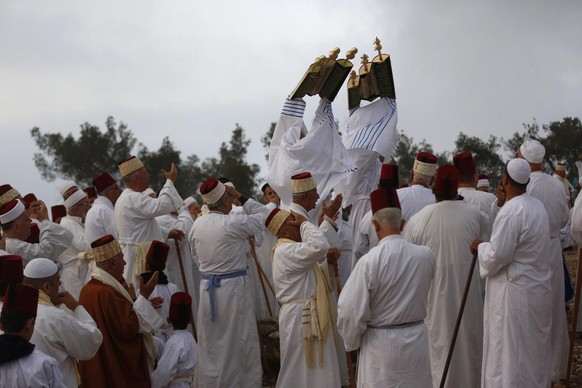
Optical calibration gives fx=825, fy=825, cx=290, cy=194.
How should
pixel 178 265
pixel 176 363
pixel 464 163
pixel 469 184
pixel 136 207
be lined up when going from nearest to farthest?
pixel 176 363, pixel 464 163, pixel 469 184, pixel 136 207, pixel 178 265

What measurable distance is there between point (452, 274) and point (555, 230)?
5.75 feet

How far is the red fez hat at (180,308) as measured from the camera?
25.1 ft

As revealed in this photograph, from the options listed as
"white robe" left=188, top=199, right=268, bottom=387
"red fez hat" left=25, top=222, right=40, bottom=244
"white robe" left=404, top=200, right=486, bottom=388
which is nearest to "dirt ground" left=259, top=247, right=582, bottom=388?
"white robe" left=188, top=199, right=268, bottom=387

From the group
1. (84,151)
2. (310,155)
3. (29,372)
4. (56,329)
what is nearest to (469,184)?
(310,155)

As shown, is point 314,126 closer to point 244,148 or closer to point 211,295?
point 211,295

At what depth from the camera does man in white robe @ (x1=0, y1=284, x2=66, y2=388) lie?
16.7ft

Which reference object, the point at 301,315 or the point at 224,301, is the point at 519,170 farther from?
the point at 224,301

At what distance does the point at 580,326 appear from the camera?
10.7 m

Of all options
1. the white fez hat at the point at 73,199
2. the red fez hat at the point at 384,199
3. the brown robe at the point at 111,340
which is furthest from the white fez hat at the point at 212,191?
the red fez hat at the point at 384,199

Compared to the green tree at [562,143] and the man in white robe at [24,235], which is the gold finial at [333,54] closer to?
the man in white robe at [24,235]

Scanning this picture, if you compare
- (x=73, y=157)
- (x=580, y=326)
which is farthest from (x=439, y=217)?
(x=73, y=157)

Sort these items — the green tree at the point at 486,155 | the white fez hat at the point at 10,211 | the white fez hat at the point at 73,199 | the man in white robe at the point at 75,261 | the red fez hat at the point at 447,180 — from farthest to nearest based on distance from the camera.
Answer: the green tree at the point at 486,155, the white fez hat at the point at 73,199, the man in white robe at the point at 75,261, the white fez hat at the point at 10,211, the red fez hat at the point at 447,180

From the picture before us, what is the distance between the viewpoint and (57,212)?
1208cm

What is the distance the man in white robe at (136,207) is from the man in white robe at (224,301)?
62cm
